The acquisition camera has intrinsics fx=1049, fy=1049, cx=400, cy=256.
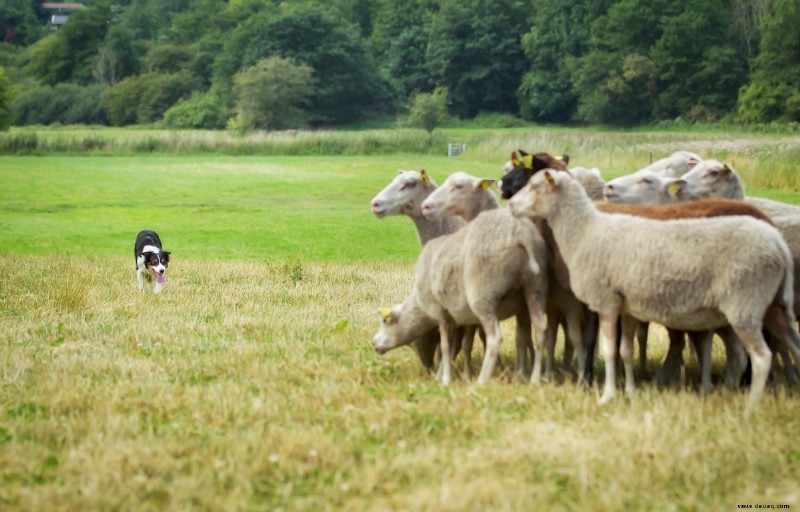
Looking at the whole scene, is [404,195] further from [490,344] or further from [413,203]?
[490,344]

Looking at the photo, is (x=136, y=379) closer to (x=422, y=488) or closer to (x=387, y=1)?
(x=422, y=488)

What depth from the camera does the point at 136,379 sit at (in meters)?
9.22

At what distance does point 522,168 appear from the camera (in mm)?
10008

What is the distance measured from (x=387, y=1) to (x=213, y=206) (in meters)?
75.5

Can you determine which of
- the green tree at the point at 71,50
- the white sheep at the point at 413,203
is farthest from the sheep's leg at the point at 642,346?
the green tree at the point at 71,50

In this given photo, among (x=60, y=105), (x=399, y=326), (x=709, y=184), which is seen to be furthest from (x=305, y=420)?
(x=60, y=105)

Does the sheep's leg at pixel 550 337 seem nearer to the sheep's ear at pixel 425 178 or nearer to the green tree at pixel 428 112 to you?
the sheep's ear at pixel 425 178

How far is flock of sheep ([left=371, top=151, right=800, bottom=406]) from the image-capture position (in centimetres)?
770

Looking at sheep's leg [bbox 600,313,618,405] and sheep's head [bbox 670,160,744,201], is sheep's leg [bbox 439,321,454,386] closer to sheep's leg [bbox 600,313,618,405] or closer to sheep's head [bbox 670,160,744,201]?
sheep's leg [bbox 600,313,618,405]

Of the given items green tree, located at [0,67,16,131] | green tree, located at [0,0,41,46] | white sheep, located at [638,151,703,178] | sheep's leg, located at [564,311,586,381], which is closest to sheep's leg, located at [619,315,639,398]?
sheep's leg, located at [564,311,586,381]

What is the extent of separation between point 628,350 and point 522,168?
2324mm

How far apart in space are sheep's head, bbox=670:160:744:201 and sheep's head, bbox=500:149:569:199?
3.88 feet

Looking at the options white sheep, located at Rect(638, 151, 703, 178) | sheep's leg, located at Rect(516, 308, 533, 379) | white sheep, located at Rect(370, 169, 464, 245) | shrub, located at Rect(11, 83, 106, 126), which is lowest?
sheep's leg, located at Rect(516, 308, 533, 379)

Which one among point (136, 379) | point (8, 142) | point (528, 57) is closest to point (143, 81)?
point (528, 57)
